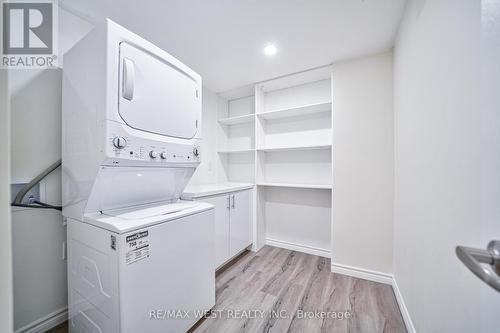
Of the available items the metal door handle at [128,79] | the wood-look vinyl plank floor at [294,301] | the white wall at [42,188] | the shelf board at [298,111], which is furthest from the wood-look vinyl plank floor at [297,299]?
the shelf board at [298,111]

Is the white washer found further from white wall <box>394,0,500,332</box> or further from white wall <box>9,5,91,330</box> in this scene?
white wall <box>394,0,500,332</box>

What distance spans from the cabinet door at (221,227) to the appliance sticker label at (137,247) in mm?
793

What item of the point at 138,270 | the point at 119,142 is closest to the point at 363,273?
the point at 138,270

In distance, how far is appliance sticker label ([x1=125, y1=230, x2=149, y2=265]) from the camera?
2.96ft

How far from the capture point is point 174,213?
116 centimetres

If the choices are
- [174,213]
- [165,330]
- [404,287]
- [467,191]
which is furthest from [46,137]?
[404,287]

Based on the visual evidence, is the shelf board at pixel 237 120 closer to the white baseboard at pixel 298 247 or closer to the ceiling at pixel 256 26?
the ceiling at pixel 256 26

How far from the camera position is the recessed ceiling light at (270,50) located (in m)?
1.73

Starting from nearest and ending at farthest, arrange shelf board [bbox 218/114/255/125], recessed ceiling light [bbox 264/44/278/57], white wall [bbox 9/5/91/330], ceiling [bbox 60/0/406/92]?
white wall [bbox 9/5/91/330], ceiling [bbox 60/0/406/92], recessed ceiling light [bbox 264/44/278/57], shelf board [bbox 218/114/255/125]

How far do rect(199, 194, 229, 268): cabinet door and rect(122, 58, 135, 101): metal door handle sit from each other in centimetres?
106

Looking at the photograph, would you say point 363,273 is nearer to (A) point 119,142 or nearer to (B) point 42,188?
(A) point 119,142

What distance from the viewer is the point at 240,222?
86.0 inches

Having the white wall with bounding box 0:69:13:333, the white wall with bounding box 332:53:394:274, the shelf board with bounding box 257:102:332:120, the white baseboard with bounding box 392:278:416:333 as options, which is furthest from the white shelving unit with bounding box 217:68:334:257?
the white wall with bounding box 0:69:13:333

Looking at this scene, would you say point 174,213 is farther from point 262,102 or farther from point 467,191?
point 262,102
